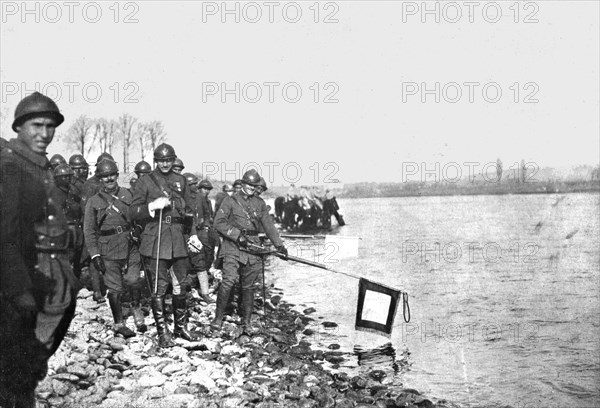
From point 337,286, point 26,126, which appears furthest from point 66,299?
point 337,286

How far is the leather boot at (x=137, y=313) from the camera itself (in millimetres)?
8656

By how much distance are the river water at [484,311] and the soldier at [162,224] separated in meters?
3.22

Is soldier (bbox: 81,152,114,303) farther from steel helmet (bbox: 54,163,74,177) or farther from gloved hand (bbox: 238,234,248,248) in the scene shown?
gloved hand (bbox: 238,234,248,248)

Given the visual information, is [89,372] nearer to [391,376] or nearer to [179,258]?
[179,258]

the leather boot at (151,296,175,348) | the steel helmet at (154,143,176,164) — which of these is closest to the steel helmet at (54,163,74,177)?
the steel helmet at (154,143,176,164)

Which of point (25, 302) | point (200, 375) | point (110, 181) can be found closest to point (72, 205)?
point (110, 181)

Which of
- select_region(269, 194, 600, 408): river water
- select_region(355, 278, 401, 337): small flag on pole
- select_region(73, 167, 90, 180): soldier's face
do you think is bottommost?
select_region(269, 194, 600, 408): river water

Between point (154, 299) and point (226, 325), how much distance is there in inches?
80.8

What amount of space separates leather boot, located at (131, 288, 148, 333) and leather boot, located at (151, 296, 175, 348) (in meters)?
0.69

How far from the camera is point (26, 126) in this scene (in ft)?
13.1

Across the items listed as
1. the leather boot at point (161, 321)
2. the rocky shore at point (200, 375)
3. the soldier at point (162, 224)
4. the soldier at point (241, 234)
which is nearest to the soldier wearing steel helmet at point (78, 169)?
the rocky shore at point (200, 375)

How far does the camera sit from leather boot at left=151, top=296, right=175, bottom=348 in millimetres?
7930

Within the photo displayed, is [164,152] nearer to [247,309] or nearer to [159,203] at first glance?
[159,203]

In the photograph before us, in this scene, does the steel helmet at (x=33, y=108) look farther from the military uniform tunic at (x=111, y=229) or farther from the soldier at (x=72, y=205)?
the soldier at (x=72, y=205)
